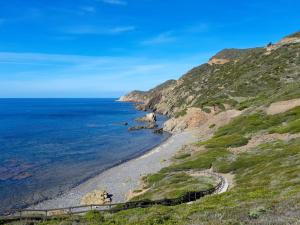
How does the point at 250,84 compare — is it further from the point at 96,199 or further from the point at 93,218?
the point at 93,218

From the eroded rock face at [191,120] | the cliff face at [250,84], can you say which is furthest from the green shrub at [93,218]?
the eroded rock face at [191,120]

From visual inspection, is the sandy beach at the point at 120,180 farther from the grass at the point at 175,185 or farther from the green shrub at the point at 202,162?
the green shrub at the point at 202,162

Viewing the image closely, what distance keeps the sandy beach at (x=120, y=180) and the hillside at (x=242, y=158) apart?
3.11 metres

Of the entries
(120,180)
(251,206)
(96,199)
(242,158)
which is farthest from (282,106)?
(251,206)

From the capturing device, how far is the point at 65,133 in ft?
369

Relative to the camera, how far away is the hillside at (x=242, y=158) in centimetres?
1877

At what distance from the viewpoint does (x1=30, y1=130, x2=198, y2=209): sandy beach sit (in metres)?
43.5

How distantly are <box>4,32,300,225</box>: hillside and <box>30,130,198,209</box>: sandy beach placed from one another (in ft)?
10.2

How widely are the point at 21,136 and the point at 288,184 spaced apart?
3685 inches

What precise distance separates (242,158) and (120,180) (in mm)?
17722

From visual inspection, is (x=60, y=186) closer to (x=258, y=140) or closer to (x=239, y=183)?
(x=239, y=183)

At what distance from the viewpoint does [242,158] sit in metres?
45.3

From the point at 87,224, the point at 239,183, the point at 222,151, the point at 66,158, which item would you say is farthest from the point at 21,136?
the point at 87,224

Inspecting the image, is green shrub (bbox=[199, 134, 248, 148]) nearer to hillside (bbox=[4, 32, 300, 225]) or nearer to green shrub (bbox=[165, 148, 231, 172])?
hillside (bbox=[4, 32, 300, 225])
